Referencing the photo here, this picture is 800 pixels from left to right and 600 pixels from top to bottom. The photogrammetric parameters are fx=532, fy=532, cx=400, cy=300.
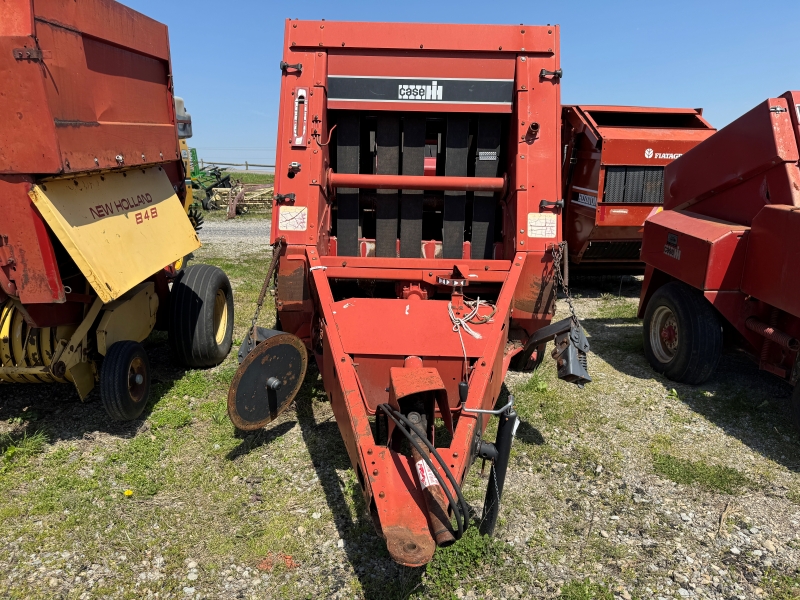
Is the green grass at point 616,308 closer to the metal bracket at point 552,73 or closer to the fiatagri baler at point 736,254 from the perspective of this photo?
the fiatagri baler at point 736,254

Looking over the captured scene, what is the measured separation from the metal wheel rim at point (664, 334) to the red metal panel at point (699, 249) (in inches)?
15.4

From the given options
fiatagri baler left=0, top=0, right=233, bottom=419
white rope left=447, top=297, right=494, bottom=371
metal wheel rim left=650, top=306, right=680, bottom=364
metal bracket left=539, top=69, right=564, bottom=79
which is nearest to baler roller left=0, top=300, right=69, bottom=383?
fiatagri baler left=0, top=0, right=233, bottom=419

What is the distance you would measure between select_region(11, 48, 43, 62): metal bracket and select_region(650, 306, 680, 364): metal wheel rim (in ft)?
15.1

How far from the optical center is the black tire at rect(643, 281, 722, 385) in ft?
13.6

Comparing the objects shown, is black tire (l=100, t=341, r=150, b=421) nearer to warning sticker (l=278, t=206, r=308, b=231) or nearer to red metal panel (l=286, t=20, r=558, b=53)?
warning sticker (l=278, t=206, r=308, b=231)

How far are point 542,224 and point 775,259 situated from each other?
1555 millimetres

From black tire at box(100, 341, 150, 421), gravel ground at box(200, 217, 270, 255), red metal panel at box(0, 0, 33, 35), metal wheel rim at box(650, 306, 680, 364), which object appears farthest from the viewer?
gravel ground at box(200, 217, 270, 255)

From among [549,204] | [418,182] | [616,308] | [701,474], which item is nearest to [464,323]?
[549,204]

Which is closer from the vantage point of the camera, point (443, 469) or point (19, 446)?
point (443, 469)

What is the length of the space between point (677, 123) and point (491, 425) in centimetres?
559

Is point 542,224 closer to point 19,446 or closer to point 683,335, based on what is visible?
point 683,335

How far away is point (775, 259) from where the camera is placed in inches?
139

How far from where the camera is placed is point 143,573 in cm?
232

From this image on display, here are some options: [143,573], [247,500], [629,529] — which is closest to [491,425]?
[629,529]
